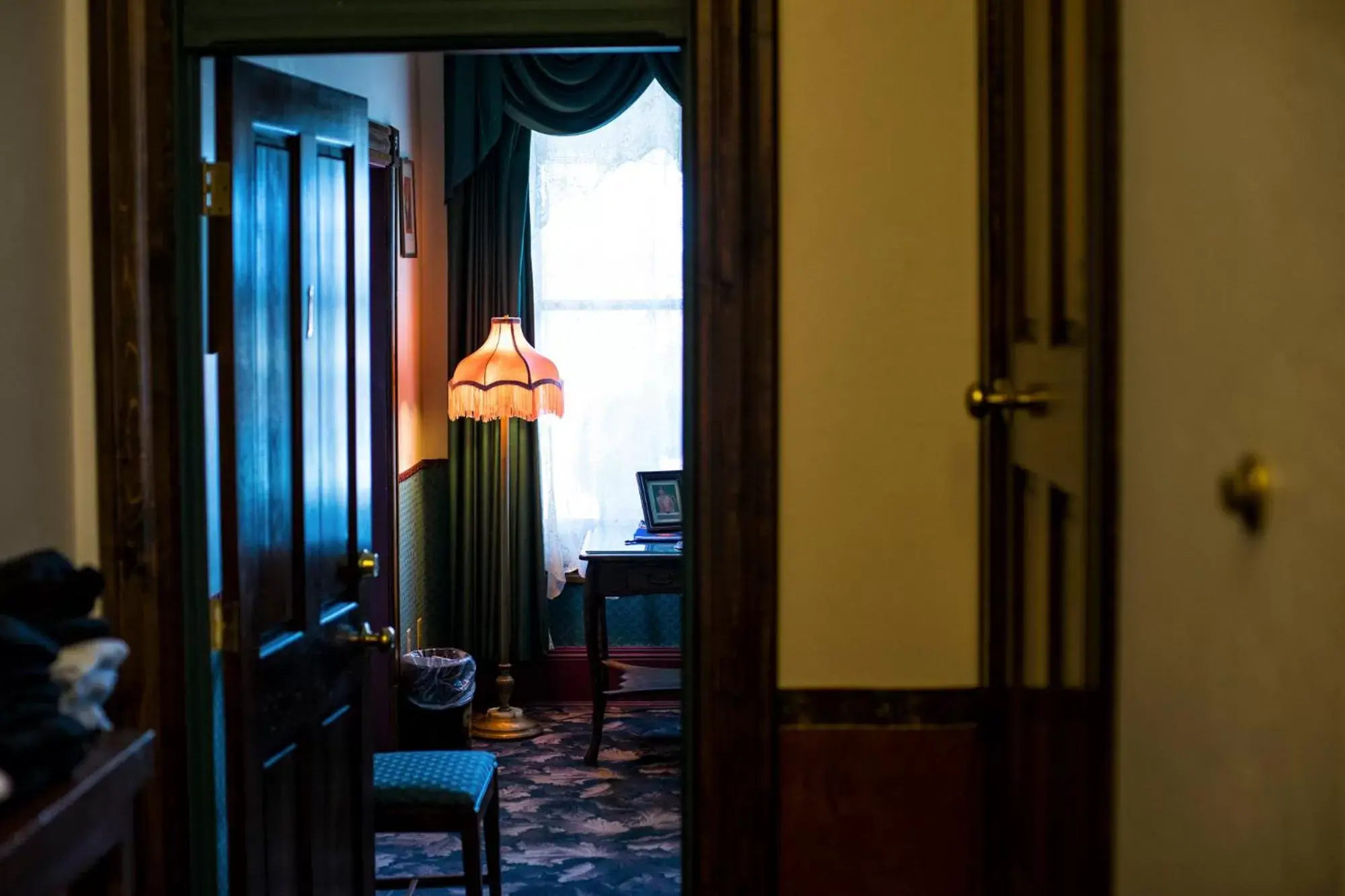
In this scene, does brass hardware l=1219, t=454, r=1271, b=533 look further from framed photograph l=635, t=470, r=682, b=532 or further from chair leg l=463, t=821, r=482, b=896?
framed photograph l=635, t=470, r=682, b=532

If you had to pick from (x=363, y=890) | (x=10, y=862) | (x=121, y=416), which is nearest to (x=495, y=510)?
(x=363, y=890)

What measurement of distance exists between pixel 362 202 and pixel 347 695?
1105 mm

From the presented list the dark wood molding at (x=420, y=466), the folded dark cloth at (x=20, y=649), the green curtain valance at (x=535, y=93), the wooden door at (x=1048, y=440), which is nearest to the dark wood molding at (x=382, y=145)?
the green curtain valance at (x=535, y=93)

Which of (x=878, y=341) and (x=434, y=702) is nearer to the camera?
(x=878, y=341)

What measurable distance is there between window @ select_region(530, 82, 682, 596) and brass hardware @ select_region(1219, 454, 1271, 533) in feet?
15.7

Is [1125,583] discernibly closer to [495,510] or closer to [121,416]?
[121,416]

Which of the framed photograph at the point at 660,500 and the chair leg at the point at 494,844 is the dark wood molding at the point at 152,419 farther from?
the framed photograph at the point at 660,500

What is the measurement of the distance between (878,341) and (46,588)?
1.41 m

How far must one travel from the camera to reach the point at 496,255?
609cm

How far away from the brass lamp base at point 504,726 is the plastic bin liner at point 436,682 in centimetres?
53

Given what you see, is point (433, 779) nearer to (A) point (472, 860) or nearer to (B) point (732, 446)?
(A) point (472, 860)

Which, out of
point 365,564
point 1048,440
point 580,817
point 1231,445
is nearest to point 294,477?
point 365,564

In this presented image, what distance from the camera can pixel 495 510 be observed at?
614 centimetres

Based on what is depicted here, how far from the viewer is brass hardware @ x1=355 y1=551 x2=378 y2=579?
3.25m
